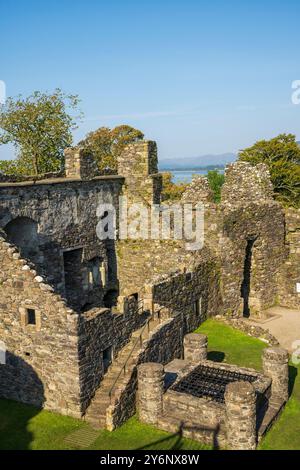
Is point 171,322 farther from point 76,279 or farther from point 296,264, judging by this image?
point 296,264

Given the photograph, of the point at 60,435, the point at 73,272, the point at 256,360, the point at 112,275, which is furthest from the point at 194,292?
the point at 60,435

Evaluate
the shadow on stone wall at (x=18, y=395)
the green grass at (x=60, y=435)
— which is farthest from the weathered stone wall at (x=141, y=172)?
the green grass at (x=60, y=435)

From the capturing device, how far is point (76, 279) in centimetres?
2344

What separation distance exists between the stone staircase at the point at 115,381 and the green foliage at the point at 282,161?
36.5 m

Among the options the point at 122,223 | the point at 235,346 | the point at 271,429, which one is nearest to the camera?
the point at 271,429

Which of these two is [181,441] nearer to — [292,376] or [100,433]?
[100,433]

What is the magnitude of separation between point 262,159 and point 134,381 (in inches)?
1708

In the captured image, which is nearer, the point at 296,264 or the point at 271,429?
the point at 271,429

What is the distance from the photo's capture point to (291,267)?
94.9 feet

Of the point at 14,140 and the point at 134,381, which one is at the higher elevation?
the point at 14,140

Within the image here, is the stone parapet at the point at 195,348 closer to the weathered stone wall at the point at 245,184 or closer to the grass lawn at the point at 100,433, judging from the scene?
the grass lawn at the point at 100,433

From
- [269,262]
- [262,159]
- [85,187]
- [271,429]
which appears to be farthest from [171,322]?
[262,159]

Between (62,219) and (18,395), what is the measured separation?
8.08 meters

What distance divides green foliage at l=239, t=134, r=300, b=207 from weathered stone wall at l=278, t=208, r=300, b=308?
72.0 feet
